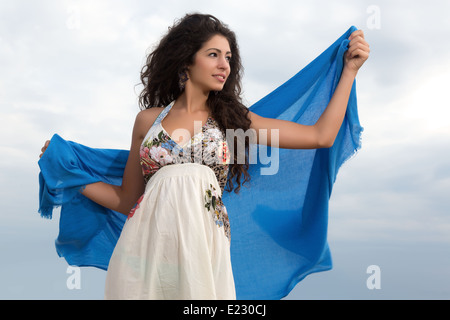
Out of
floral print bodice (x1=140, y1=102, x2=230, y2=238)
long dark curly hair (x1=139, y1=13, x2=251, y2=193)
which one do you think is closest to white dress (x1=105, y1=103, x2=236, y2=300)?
floral print bodice (x1=140, y1=102, x2=230, y2=238)

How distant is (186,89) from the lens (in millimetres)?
2871

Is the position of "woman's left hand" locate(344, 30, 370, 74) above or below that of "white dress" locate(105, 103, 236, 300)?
above

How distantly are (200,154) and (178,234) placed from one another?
0.43 meters

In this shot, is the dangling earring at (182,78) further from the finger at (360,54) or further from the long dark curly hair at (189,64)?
the finger at (360,54)

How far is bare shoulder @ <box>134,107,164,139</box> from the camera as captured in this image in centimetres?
293

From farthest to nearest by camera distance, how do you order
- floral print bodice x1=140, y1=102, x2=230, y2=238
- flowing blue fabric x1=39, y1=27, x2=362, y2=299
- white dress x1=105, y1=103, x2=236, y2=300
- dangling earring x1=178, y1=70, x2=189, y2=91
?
flowing blue fabric x1=39, y1=27, x2=362, y2=299
dangling earring x1=178, y1=70, x2=189, y2=91
floral print bodice x1=140, y1=102, x2=230, y2=238
white dress x1=105, y1=103, x2=236, y2=300

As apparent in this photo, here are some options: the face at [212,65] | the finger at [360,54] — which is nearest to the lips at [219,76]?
the face at [212,65]

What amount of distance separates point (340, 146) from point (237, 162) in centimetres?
64

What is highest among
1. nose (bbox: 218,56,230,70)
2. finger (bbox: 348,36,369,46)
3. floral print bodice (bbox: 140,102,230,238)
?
finger (bbox: 348,36,369,46)

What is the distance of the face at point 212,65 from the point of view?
277 centimetres

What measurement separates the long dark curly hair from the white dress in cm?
18

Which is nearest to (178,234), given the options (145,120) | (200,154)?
(200,154)

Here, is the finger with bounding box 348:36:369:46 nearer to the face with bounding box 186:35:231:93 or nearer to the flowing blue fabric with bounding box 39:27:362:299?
the flowing blue fabric with bounding box 39:27:362:299

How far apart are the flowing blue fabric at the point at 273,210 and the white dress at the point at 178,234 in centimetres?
57
